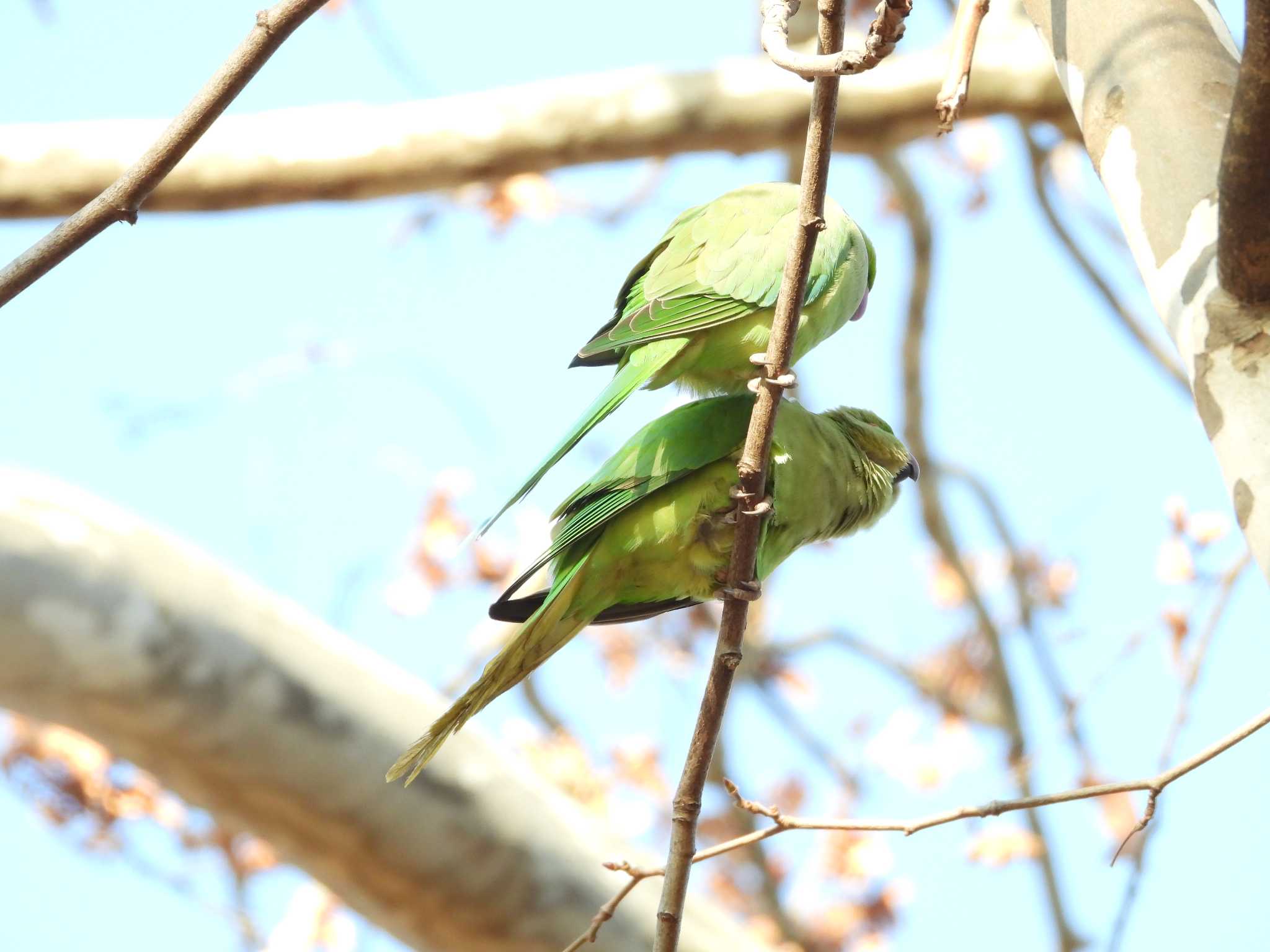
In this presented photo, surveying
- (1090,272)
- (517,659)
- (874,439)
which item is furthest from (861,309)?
(1090,272)

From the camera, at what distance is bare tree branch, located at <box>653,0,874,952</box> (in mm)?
1447

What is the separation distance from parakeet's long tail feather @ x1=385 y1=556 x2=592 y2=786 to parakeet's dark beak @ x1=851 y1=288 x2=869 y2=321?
0.81 m

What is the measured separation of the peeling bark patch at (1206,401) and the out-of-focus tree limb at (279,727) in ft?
6.87

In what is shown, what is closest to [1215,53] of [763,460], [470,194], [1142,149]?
[1142,149]

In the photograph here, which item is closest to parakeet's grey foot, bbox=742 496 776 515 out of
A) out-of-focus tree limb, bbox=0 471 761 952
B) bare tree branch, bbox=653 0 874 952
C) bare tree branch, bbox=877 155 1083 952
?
bare tree branch, bbox=653 0 874 952

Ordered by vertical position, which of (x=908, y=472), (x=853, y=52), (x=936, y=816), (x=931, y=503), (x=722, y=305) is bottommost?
(x=936, y=816)

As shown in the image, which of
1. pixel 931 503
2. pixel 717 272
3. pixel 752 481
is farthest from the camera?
pixel 931 503

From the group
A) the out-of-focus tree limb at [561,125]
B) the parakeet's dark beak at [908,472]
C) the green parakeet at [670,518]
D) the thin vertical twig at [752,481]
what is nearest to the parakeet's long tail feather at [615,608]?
the green parakeet at [670,518]

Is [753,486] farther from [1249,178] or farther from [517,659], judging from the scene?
[1249,178]

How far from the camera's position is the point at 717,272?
2.29m

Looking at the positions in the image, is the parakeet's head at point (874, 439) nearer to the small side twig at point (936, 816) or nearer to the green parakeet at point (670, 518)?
the green parakeet at point (670, 518)

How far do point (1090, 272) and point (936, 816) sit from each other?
3771 mm

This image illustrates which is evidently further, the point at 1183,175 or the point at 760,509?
the point at 760,509

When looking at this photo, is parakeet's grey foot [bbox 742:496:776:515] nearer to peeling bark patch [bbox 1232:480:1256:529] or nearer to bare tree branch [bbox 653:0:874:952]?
→ bare tree branch [bbox 653:0:874:952]
